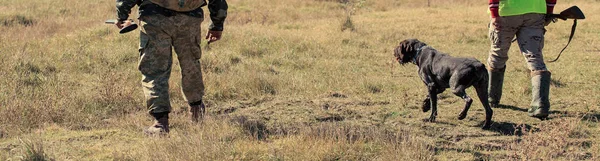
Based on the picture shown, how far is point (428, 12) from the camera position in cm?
1703

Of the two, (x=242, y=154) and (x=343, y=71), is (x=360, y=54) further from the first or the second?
(x=242, y=154)

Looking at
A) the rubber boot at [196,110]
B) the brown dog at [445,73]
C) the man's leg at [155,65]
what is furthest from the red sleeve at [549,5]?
the man's leg at [155,65]

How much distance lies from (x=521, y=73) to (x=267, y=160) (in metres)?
5.44

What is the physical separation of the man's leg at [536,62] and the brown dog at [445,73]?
46 cm

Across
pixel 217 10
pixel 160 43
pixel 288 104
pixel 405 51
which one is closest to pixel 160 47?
pixel 160 43

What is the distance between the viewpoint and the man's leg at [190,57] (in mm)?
4250

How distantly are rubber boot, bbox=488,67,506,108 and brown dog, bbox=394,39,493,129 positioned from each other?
0.76m

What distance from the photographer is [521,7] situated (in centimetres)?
487

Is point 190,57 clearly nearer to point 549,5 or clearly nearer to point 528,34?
point 528,34

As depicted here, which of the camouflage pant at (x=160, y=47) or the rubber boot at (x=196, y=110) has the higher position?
the camouflage pant at (x=160, y=47)

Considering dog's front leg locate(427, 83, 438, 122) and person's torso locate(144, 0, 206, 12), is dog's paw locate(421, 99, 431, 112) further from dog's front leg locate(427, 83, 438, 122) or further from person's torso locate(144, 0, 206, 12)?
person's torso locate(144, 0, 206, 12)

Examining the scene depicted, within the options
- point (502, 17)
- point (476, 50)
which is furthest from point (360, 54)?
point (502, 17)

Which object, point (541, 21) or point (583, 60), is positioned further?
point (583, 60)

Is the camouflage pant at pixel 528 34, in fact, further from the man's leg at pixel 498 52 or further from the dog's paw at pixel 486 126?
the dog's paw at pixel 486 126
